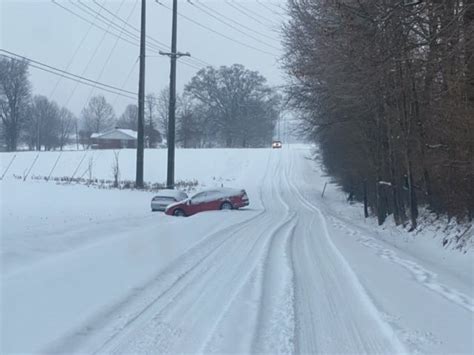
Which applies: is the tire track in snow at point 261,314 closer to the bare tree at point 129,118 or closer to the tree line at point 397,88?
the tree line at point 397,88

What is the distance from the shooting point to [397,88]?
1809 cm

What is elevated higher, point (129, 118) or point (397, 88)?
point (129, 118)

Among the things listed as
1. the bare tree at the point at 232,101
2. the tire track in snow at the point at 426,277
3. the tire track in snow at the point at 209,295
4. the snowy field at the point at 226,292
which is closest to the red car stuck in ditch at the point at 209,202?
the snowy field at the point at 226,292

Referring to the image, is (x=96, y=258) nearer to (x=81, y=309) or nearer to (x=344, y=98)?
(x=81, y=309)

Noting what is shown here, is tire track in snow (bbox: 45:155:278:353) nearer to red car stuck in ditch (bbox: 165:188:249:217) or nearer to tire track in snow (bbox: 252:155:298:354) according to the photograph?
tire track in snow (bbox: 252:155:298:354)

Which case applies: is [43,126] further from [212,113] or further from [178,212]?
[178,212]

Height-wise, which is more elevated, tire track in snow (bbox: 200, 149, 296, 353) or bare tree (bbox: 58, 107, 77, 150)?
bare tree (bbox: 58, 107, 77, 150)

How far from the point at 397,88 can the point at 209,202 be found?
15389 millimetres

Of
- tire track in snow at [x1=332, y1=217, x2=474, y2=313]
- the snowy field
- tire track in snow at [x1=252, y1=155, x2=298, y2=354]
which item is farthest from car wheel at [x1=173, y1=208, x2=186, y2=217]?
tire track in snow at [x1=252, y1=155, x2=298, y2=354]

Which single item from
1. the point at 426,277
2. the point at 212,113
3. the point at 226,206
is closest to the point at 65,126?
the point at 212,113

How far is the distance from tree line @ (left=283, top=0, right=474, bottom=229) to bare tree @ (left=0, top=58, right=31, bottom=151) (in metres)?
66.8

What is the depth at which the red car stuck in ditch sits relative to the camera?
1181 inches

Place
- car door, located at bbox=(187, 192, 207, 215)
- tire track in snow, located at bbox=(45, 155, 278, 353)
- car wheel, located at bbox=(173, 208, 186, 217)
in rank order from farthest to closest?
car door, located at bbox=(187, 192, 207, 215)
car wheel, located at bbox=(173, 208, 186, 217)
tire track in snow, located at bbox=(45, 155, 278, 353)

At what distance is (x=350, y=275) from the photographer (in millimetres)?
10203
